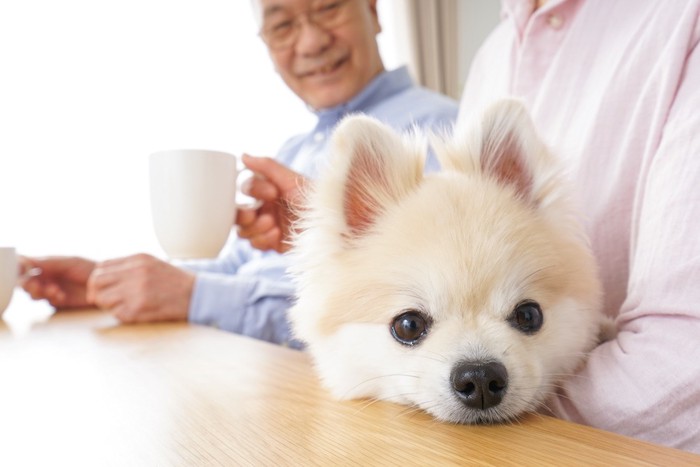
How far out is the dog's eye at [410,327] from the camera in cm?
85

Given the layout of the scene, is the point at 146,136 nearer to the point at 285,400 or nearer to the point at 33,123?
the point at 33,123

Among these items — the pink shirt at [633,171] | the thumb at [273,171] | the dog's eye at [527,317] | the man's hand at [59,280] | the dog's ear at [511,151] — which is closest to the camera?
the pink shirt at [633,171]

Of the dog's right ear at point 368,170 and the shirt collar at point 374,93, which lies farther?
the shirt collar at point 374,93

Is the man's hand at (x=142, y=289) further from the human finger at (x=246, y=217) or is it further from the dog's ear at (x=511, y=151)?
the dog's ear at (x=511, y=151)

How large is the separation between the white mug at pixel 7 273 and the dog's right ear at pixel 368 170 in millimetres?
1168

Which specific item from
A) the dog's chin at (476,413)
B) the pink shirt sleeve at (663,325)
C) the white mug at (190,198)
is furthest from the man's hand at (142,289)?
the pink shirt sleeve at (663,325)

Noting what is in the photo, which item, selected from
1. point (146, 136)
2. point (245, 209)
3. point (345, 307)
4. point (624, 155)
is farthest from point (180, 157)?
point (146, 136)

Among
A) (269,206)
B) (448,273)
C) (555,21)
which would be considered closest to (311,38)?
(269,206)

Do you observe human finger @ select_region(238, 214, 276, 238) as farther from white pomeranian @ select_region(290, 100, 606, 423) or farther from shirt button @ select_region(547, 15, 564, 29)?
shirt button @ select_region(547, 15, 564, 29)

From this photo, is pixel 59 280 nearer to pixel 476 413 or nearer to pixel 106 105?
pixel 106 105

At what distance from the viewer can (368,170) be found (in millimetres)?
1019

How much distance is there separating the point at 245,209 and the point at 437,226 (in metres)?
0.84

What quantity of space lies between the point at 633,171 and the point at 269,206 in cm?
97

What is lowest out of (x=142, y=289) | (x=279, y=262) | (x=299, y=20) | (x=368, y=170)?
(x=279, y=262)
